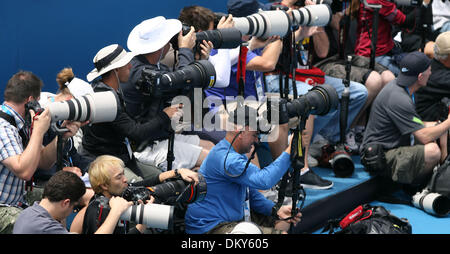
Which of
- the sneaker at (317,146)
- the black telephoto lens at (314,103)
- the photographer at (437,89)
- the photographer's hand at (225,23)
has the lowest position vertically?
the sneaker at (317,146)

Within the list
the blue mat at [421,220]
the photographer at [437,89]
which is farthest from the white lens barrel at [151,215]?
the photographer at [437,89]

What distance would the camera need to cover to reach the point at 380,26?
631cm

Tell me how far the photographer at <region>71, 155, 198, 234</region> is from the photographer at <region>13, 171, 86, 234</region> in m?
0.16

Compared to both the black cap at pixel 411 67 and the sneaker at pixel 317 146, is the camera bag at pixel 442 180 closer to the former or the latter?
the black cap at pixel 411 67

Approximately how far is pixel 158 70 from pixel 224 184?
0.80 meters

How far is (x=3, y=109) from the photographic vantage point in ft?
12.4


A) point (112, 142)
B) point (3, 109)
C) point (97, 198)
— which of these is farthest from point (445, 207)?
point (3, 109)

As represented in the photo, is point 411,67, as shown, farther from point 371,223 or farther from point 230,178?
point 230,178

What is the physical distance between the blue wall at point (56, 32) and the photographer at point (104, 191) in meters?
1.53

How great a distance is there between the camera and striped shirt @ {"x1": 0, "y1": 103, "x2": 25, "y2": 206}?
3.63 meters

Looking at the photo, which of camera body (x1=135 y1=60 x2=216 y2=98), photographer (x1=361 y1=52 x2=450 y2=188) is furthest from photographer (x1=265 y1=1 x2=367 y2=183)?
camera body (x1=135 y1=60 x2=216 y2=98)

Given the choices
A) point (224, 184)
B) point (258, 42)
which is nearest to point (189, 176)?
point (224, 184)

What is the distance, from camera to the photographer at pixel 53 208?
10.3ft

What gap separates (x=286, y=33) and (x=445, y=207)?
6.38ft
